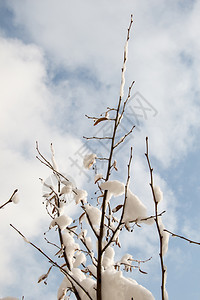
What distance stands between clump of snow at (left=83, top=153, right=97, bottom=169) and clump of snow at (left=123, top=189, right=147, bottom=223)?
583 millimetres

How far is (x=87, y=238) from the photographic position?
243cm

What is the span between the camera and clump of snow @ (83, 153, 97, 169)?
211cm

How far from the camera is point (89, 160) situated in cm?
212

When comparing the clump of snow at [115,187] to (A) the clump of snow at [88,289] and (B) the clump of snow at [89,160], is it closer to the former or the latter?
(B) the clump of snow at [89,160]

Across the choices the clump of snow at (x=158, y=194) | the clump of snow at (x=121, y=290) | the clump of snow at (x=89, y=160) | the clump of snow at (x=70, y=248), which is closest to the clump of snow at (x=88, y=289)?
the clump of snow at (x=121, y=290)

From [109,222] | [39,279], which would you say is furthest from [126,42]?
[39,279]

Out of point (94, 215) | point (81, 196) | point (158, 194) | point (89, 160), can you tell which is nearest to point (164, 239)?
point (158, 194)

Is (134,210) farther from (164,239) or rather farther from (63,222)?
(63,222)

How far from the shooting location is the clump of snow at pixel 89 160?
2107mm

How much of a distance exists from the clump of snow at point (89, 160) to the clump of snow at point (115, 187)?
16.5 inches

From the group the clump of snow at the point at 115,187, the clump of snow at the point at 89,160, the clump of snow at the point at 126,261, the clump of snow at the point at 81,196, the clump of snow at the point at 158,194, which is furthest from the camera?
the clump of snow at the point at 126,261

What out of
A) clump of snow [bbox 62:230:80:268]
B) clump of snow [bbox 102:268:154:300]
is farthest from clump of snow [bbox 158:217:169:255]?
clump of snow [bbox 62:230:80:268]

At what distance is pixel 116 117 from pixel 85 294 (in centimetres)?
117

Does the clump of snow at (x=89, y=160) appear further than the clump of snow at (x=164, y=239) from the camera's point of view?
Yes
